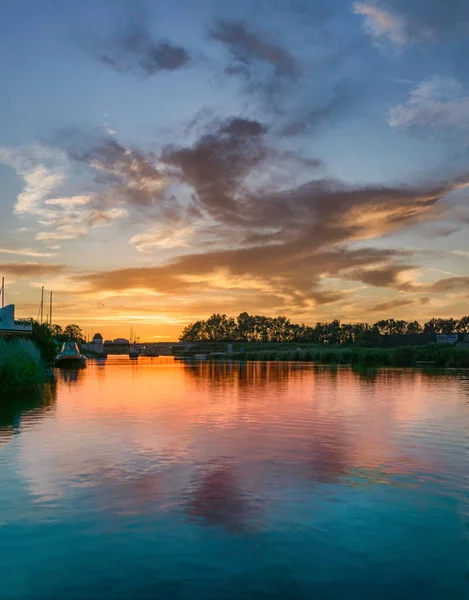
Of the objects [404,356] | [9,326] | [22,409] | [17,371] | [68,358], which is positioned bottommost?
[22,409]

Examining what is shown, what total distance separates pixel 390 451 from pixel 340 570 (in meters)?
11.4

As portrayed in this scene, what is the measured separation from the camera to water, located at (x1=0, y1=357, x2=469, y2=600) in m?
9.55

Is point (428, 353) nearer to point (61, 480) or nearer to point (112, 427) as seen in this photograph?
point (112, 427)

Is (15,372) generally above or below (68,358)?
below

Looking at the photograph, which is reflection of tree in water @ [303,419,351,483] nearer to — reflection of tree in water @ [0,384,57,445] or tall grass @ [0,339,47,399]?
reflection of tree in water @ [0,384,57,445]

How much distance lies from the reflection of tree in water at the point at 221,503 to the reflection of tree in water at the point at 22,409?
1022 cm

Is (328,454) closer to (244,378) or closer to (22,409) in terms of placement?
(22,409)

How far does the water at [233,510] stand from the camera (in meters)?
9.55

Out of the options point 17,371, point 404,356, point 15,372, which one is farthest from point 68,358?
point 15,372

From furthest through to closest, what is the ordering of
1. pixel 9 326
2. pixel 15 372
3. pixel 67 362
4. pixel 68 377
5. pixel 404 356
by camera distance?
pixel 404 356, pixel 67 362, pixel 9 326, pixel 68 377, pixel 15 372

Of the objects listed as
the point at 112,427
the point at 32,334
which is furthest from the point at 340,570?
the point at 32,334

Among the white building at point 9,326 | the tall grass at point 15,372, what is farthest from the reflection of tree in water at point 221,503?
the white building at point 9,326

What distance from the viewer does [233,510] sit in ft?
43.4

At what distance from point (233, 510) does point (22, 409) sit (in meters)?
23.0
